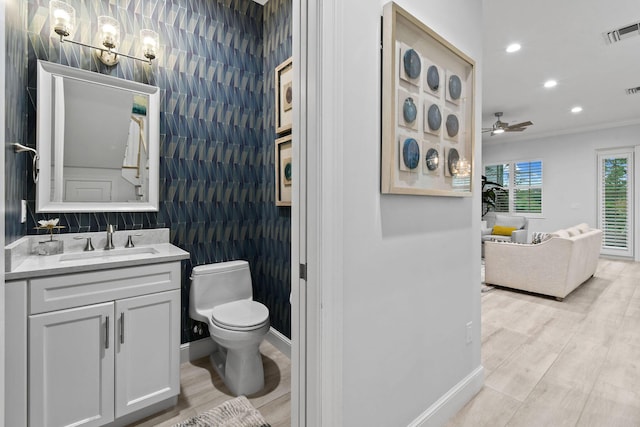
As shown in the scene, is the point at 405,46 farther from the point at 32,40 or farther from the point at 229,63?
the point at 32,40

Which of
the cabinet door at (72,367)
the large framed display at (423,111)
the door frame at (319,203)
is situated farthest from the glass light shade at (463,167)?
the cabinet door at (72,367)

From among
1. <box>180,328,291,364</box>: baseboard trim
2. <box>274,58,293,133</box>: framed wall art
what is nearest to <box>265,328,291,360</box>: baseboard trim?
<box>180,328,291,364</box>: baseboard trim

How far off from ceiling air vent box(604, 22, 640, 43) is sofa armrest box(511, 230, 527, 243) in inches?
150

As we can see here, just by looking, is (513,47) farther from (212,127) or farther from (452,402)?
(452,402)

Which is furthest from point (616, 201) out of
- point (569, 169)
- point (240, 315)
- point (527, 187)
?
point (240, 315)

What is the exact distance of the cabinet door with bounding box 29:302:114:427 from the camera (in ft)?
4.62

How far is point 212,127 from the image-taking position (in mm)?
2477

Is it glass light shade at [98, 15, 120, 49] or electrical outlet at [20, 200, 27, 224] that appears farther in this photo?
glass light shade at [98, 15, 120, 49]

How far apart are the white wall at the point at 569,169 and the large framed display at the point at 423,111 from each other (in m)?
6.80

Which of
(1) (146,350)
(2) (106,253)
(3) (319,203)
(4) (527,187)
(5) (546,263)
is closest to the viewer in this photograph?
(3) (319,203)

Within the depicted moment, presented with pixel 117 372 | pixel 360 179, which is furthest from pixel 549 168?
pixel 117 372

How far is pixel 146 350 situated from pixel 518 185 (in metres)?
8.55

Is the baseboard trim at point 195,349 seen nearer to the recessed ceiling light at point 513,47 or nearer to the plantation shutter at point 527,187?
the recessed ceiling light at point 513,47

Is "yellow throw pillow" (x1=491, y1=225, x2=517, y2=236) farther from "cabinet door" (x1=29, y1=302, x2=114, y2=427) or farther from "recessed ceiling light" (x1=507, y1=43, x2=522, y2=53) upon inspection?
"cabinet door" (x1=29, y1=302, x2=114, y2=427)
